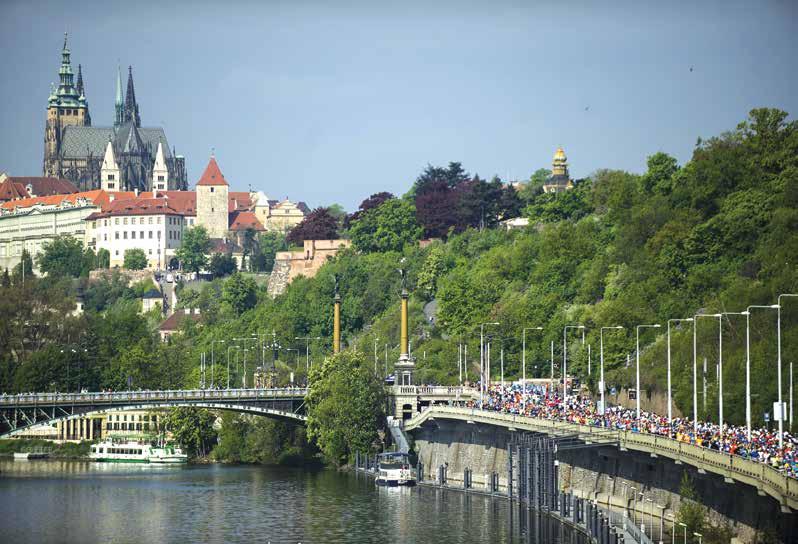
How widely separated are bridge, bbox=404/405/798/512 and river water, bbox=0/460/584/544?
418cm

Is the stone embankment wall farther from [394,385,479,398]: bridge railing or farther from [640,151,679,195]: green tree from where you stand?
[640,151,679,195]: green tree

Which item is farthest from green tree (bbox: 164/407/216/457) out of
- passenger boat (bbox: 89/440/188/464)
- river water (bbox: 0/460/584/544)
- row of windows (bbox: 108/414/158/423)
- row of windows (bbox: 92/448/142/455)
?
row of windows (bbox: 108/414/158/423)

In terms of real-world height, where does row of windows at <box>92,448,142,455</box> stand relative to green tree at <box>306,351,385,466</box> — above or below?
below

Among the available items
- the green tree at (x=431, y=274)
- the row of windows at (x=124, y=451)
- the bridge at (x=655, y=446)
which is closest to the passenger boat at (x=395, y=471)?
the bridge at (x=655, y=446)

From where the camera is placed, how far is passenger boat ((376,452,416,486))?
109 m

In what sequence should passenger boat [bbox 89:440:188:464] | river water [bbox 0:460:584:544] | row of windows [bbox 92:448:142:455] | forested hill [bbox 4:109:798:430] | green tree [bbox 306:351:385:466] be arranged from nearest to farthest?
1. river water [bbox 0:460:584:544]
2. forested hill [bbox 4:109:798:430]
3. green tree [bbox 306:351:385:466]
4. passenger boat [bbox 89:440:188:464]
5. row of windows [bbox 92:448:142:455]

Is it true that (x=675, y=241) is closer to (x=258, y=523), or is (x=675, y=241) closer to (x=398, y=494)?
(x=398, y=494)

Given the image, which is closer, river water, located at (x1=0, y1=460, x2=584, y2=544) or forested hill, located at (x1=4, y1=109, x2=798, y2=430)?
river water, located at (x1=0, y1=460, x2=584, y2=544)

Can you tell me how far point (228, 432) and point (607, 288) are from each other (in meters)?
29.6

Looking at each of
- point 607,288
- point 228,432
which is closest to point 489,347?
point 607,288

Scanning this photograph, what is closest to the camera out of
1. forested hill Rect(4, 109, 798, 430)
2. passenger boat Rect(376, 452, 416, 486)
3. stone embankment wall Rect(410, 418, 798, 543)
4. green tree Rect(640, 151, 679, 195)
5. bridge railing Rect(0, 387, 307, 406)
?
stone embankment wall Rect(410, 418, 798, 543)

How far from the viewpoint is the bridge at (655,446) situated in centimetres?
6531

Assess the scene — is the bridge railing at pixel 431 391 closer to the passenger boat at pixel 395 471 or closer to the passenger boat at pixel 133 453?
the passenger boat at pixel 395 471

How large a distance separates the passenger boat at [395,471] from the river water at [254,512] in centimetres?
123
